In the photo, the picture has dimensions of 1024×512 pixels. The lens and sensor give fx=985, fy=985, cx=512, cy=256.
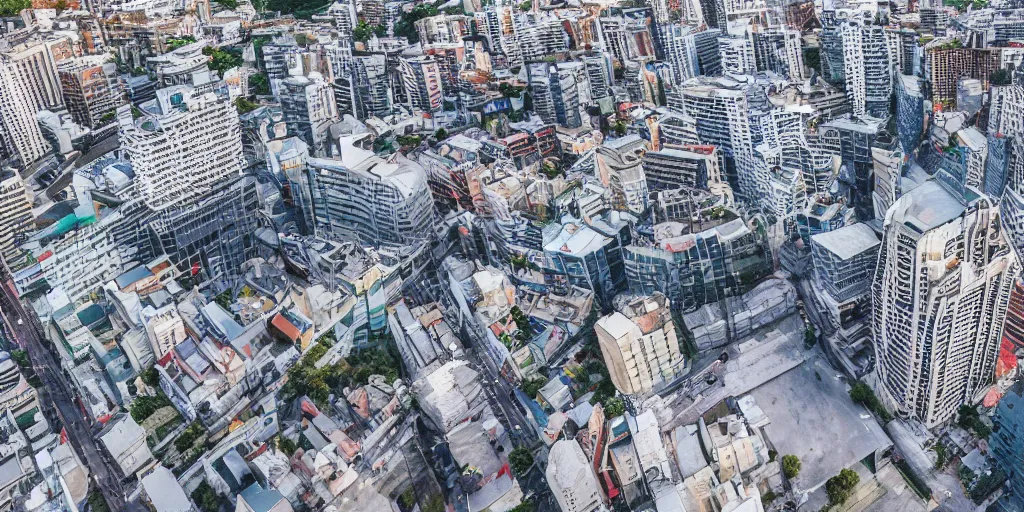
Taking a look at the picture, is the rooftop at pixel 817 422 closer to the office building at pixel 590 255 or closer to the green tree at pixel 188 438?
the office building at pixel 590 255

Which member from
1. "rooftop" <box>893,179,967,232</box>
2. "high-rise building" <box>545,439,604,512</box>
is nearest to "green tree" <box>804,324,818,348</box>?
"rooftop" <box>893,179,967,232</box>

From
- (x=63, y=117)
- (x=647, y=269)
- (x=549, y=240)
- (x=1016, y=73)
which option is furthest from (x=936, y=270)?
(x=63, y=117)

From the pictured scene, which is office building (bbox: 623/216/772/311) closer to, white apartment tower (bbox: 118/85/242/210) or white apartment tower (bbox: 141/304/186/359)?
white apartment tower (bbox: 141/304/186/359)

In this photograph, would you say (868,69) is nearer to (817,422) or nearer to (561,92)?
(561,92)

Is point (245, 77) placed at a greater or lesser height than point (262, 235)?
greater

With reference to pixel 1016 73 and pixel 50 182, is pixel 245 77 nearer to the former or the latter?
pixel 50 182

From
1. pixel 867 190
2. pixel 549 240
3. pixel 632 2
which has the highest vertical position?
pixel 632 2
